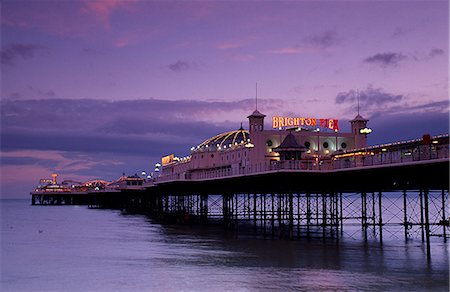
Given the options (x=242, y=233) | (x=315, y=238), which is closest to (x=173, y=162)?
(x=242, y=233)

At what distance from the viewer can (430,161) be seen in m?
34.8

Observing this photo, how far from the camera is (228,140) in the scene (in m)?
78.5

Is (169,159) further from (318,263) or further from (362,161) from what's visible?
(318,263)

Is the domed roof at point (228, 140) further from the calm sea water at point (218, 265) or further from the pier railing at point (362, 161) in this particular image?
the calm sea water at point (218, 265)

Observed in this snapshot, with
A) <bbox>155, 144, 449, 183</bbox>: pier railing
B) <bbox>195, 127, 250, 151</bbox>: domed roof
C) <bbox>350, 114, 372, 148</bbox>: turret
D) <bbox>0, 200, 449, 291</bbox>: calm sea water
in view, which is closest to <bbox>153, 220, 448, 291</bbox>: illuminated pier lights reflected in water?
<bbox>0, 200, 449, 291</bbox>: calm sea water

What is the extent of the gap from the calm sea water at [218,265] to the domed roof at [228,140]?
2458 centimetres

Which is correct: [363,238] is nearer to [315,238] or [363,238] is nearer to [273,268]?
[315,238]

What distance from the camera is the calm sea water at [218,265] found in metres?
28.6

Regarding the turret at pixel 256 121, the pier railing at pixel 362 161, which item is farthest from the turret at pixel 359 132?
the turret at pixel 256 121

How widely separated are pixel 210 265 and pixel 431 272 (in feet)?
39.4

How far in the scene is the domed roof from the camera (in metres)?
75.4

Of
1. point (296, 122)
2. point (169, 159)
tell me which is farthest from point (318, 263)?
point (169, 159)

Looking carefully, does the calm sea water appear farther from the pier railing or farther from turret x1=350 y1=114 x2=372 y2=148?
turret x1=350 y1=114 x2=372 y2=148

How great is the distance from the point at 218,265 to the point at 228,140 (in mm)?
44610
